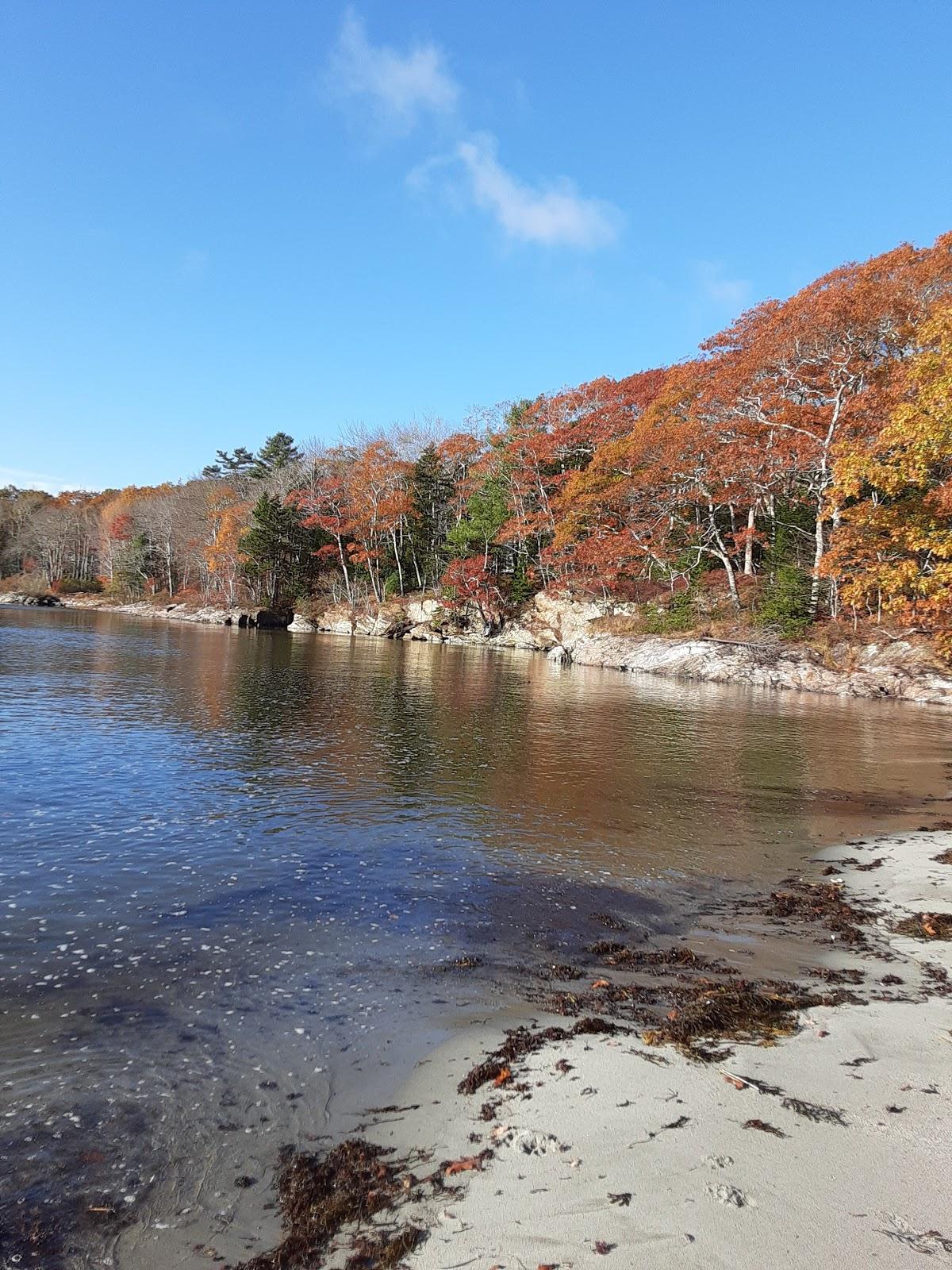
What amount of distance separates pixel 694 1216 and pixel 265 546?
2540 inches

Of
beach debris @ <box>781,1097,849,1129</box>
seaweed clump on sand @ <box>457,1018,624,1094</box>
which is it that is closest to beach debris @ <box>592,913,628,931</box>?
seaweed clump on sand @ <box>457,1018,624,1094</box>

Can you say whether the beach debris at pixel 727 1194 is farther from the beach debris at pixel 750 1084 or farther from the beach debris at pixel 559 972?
the beach debris at pixel 559 972

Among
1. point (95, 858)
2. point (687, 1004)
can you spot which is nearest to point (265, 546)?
point (95, 858)

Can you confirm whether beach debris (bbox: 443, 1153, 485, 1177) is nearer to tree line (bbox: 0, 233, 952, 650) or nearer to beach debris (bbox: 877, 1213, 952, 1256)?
beach debris (bbox: 877, 1213, 952, 1256)

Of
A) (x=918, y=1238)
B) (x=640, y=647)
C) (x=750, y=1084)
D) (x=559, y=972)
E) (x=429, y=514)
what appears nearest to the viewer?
(x=918, y=1238)

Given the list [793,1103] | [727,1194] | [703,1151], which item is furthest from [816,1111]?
[727,1194]

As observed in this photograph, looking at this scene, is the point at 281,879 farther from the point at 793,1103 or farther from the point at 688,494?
the point at 688,494

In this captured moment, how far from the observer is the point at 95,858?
7152mm

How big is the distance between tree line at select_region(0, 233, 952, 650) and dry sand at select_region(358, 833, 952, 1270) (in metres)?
18.1

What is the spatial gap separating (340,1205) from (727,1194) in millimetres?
1609

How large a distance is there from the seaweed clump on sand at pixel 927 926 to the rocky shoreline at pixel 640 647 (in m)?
20.9

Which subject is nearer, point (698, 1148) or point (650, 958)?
point (698, 1148)

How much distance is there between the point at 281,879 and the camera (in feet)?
22.6

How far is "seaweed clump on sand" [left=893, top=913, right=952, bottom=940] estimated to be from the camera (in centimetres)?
574
